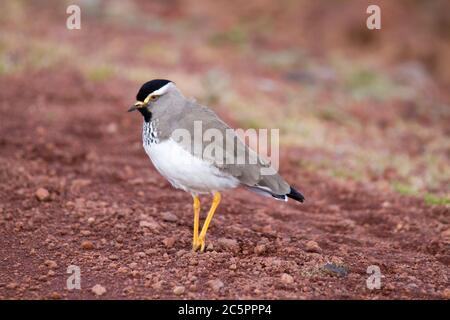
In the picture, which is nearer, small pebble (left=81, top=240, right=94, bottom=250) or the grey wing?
the grey wing

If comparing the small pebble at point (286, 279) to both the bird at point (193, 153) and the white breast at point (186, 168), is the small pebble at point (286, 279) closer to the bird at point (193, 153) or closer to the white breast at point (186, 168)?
the bird at point (193, 153)

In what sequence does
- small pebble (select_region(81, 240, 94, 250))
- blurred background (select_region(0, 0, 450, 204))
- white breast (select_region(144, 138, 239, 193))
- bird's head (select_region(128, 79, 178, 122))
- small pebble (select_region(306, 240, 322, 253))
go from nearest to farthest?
white breast (select_region(144, 138, 239, 193))
bird's head (select_region(128, 79, 178, 122))
small pebble (select_region(81, 240, 94, 250))
small pebble (select_region(306, 240, 322, 253))
blurred background (select_region(0, 0, 450, 204))

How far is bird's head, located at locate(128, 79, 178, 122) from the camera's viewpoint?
4.88 meters

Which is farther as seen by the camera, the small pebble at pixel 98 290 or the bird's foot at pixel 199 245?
the bird's foot at pixel 199 245

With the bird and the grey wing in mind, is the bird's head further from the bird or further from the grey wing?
the grey wing

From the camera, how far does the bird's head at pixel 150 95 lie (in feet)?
16.0

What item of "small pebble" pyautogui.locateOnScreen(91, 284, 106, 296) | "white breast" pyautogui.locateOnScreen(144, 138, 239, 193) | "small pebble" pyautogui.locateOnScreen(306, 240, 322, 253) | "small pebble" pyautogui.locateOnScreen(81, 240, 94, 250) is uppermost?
"white breast" pyautogui.locateOnScreen(144, 138, 239, 193)

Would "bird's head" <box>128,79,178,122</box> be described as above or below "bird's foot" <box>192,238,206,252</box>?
above

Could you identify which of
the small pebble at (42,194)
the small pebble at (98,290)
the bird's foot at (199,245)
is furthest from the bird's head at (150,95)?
the small pebble at (42,194)

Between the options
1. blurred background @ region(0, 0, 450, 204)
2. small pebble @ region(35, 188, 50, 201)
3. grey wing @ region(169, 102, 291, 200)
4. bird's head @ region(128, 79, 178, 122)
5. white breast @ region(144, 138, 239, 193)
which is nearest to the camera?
white breast @ region(144, 138, 239, 193)

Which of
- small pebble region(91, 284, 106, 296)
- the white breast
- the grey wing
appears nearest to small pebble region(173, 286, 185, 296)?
small pebble region(91, 284, 106, 296)

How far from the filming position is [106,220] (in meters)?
5.62

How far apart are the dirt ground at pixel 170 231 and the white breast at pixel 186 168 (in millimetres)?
618

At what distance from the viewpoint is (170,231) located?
5461mm
